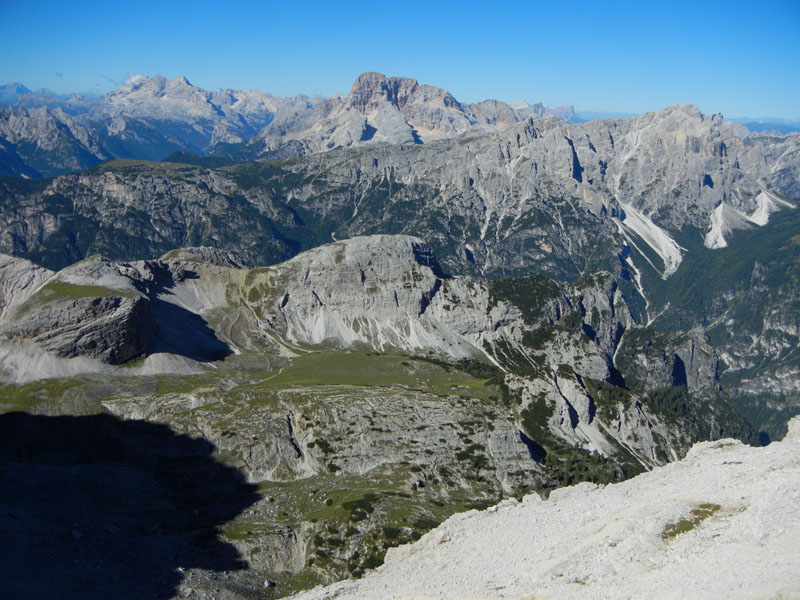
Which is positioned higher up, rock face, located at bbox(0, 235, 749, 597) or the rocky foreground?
the rocky foreground

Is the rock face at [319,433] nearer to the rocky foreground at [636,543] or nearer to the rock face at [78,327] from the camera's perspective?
the rock face at [78,327]

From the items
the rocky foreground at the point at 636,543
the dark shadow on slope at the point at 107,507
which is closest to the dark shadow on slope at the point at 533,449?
the dark shadow on slope at the point at 107,507

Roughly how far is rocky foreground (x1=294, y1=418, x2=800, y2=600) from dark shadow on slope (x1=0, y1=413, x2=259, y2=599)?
27924 mm

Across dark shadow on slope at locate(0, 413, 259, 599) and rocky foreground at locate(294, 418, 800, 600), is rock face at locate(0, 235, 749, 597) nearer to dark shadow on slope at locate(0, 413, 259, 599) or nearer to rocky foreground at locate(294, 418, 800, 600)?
dark shadow on slope at locate(0, 413, 259, 599)

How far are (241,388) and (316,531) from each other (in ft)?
216

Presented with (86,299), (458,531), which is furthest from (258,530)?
(86,299)

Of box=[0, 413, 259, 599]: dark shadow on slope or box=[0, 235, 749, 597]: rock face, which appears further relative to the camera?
box=[0, 235, 749, 597]: rock face

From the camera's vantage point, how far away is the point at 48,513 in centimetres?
9525

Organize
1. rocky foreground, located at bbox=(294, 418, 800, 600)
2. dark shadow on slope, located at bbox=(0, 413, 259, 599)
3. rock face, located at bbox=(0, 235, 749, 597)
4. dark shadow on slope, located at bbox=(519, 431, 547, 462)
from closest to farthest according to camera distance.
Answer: rocky foreground, located at bbox=(294, 418, 800, 600) → dark shadow on slope, located at bbox=(0, 413, 259, 599) → rock face, located at bbox=(0, 235, 749, 597) → dark shadow on slope, located at bbox=(519, 431, 547, 462)

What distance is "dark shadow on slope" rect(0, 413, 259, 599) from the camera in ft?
262

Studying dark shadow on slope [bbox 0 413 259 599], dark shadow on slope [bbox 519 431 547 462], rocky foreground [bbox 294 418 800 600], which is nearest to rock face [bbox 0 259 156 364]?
dark shadow on slope [bbox 0 413 259 599]

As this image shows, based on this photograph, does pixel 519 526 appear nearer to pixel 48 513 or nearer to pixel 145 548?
pixel 145 548

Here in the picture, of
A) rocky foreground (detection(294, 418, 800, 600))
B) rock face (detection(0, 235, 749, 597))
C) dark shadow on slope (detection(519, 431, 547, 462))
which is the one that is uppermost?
rocky foreground (detection(294, 418, 800, 600))

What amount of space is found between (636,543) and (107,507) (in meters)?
89.6
